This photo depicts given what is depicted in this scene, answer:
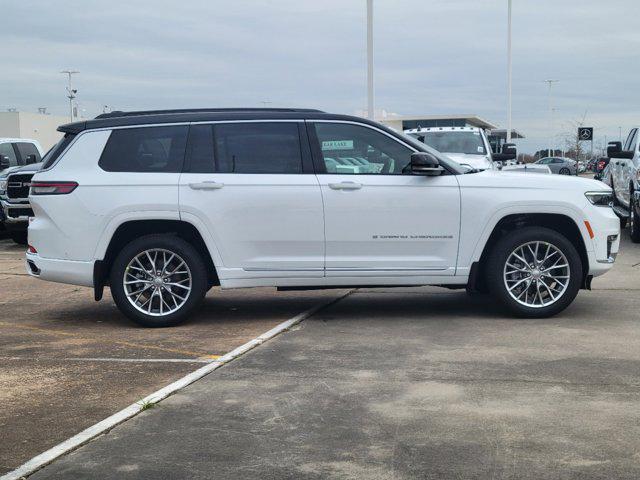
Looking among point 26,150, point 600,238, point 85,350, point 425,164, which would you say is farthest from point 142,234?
point 26,150

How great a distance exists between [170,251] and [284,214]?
110 cm

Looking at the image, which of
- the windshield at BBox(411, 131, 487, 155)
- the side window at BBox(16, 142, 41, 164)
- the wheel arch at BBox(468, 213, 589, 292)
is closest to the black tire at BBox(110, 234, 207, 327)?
the wheel arch at BBox(468, 213, 589, 292)

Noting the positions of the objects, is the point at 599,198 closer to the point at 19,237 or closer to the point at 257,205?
the point at 257,205

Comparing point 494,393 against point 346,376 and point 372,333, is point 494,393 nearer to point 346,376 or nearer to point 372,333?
point 346,376

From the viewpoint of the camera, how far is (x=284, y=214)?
8742 millimetres

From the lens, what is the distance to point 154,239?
28.8ft

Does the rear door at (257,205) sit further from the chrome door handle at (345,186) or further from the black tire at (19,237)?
the black tire at (19,237)

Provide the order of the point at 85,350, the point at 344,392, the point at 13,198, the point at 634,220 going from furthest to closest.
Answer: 1. the point at 13,198
2. the point at 634,220
3. the point at 85,350
4. the point at 344,392

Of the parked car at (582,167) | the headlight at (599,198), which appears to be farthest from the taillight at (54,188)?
the parked car at (582,167)

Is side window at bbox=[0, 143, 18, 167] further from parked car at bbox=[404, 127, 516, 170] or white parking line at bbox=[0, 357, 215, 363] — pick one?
white parking line at bbox=[0, 357, 215, 363]

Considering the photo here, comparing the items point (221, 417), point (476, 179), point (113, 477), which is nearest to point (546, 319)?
point (476, 179)

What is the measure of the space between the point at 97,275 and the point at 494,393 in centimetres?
422

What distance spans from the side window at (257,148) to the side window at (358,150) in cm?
27

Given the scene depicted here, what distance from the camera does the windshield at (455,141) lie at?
18.3m
